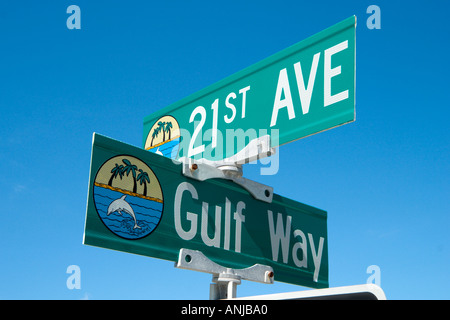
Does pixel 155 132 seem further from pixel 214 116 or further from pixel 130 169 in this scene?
pixel 130 169

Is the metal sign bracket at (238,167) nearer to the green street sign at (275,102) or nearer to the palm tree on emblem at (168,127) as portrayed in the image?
the green street sign at (275,102)

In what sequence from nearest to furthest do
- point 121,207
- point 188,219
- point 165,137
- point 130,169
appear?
point 121,207, point 130,169, point 188,219, point 165,137


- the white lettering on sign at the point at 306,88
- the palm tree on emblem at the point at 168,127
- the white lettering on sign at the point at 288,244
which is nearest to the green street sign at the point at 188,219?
the white lettering on sign at the point at 288,244

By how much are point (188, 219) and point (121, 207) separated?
431mm

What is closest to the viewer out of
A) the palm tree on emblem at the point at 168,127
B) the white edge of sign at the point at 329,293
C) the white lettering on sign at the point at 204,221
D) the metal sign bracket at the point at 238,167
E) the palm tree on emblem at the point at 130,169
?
the white edge of sign at the point at 329,293

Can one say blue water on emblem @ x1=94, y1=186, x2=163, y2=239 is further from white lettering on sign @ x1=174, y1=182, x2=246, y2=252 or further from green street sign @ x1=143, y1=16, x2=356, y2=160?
green street sign @ x1=143, y1=16, x2=356, y2=160

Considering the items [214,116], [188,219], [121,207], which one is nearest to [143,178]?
[121,207]

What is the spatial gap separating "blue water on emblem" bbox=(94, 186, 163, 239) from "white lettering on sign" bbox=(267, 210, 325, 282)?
2.92 feet

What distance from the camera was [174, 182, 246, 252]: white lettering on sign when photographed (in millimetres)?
3262

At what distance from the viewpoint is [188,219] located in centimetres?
330

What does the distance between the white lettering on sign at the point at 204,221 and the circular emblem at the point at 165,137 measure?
770mm

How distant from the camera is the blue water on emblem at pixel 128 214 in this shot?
2.95 m

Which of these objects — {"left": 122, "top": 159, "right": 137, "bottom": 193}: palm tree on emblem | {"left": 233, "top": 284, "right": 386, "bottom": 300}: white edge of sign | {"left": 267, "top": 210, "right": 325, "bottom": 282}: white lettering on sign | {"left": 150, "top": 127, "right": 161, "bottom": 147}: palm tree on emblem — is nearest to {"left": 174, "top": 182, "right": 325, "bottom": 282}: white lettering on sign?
{"left": 267, "top": 210, "right": 325, "bottom": 282}: white lettering on sign
